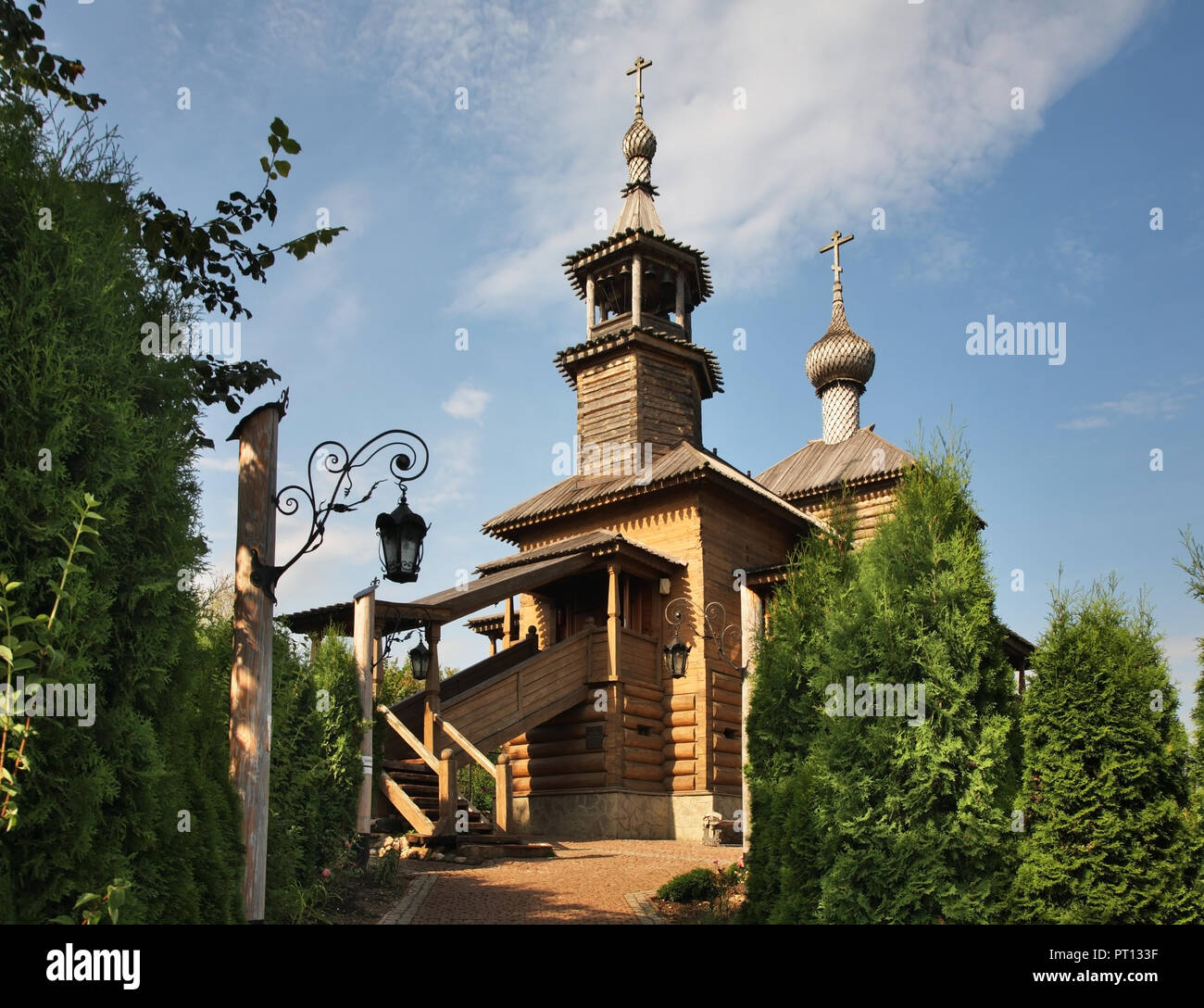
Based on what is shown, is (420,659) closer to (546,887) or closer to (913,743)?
(546,887)

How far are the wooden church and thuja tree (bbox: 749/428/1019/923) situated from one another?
7116mm

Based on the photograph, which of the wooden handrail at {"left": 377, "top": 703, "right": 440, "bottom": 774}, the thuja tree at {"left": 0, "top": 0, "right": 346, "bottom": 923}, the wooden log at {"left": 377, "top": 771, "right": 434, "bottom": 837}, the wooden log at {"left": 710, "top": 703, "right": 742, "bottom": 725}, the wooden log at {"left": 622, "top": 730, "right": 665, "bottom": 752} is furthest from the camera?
the wooden log at {"left": 710, "top": 703, "right": 742, "bottom": 725}

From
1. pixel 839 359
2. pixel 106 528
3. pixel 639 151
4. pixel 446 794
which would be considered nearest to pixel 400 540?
pixel 106 528

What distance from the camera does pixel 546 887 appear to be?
35.8 feet

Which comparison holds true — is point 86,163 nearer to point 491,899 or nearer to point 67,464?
point 67,464

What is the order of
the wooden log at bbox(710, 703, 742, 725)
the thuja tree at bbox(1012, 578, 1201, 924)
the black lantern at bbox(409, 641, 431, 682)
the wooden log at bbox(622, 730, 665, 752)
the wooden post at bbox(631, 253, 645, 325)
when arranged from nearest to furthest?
the thuja tree at bbox(1012, 578, 1201, 924), the black lantern at bbox(409, 641, 431, 682), the wooden log at bbox(622, 730, 665, 752), the wooden log at bbox(710, 703, 742, 725), the wooden post at bbox(631, 253, 645, 325)

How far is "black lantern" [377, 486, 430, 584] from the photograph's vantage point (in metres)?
7.32

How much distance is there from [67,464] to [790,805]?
574 cm

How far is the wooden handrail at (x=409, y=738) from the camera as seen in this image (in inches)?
550

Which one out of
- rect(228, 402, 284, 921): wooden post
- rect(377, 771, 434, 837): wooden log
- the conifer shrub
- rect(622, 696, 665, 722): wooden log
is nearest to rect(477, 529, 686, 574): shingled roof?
rect(622, 696, 665, 722): wooden log

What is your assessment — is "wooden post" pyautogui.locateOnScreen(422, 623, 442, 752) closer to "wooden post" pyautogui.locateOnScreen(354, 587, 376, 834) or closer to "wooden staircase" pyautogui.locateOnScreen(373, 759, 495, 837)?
"wooden staircase" pyautogui.locateOnScreen(373, 759, 495, 837)

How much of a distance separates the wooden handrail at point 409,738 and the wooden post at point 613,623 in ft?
15.5

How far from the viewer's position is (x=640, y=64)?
2566cm
